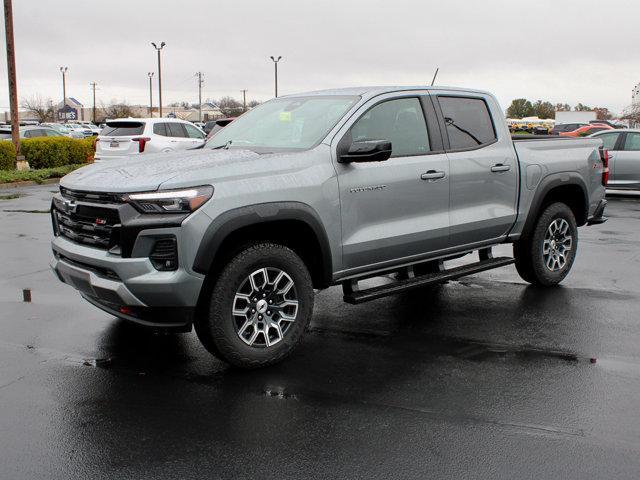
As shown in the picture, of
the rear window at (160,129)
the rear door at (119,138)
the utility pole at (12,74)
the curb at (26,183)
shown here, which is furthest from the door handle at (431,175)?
the utility pole at (12,74)

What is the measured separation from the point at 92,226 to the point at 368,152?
6.57ft

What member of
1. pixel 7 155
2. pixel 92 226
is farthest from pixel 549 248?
pixel 7 155

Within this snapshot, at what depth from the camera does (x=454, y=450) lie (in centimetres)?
375

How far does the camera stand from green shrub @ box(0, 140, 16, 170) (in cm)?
2261

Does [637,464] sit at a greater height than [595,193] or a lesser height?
lesser

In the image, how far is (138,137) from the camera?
2014 cm

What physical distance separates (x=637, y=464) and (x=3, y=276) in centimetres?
685

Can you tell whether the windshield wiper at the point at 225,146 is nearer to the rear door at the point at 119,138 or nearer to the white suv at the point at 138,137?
the white suv at the point at 138,137

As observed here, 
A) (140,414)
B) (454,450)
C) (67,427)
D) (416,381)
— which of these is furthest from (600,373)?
(67,427)

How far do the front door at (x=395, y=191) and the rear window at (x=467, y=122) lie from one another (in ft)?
0.83

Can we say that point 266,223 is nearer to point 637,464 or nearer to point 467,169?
point 467,169

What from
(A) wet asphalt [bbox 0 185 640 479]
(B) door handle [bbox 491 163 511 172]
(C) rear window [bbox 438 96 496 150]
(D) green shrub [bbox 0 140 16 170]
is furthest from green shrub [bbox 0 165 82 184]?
(B) door handle [bbox 491 163 511 172]

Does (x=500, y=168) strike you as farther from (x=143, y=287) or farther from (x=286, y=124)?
(x=143, y=287)

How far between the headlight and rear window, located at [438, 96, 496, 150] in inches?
105
